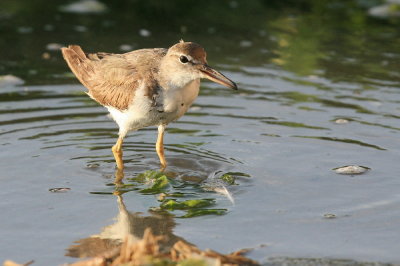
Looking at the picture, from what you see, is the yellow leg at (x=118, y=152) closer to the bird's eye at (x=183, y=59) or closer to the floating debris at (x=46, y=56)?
the bird's eye at (x=183, y=59)

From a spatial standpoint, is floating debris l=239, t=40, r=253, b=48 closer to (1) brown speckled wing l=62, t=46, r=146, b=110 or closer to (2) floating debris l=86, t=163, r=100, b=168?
(1) brown speckled wing l=62, t=46, r=146, b=110

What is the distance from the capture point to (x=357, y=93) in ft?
28.9

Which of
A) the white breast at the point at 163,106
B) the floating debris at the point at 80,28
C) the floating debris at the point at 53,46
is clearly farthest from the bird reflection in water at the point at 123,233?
the floating debris at the point at 80,28

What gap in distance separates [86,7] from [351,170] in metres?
6.43

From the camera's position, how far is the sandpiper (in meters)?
6.70

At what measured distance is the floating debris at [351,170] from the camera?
6.69 meters

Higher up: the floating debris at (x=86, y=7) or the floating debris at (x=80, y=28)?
the floating debris at (x=86, y=7)

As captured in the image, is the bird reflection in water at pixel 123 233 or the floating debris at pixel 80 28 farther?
the floating debris at pixel 80 28

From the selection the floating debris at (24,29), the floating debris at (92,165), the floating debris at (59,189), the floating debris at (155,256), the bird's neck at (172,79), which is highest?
the floating debris at (24,29)

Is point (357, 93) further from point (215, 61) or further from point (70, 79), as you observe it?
point (70, 79)

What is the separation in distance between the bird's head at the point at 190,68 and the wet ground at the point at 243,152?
0.84 metres

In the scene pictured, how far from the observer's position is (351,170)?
22.1ft

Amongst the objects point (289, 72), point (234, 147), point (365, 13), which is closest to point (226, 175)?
point (234, 147)

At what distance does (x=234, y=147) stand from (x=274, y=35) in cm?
387
